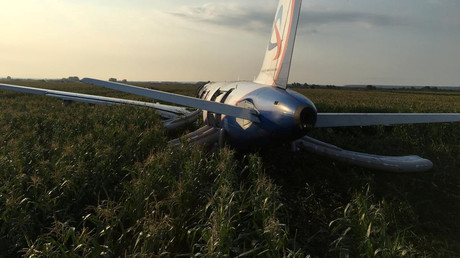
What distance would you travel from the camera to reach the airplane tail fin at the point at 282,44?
23.2 feet

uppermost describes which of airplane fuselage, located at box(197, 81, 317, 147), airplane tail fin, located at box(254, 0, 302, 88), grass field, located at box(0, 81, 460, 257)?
airplane tail fin, located at box(254, 0, 302, 88)

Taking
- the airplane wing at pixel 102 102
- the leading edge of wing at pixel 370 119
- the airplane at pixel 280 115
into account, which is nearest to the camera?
the airplane at pixel 280 115

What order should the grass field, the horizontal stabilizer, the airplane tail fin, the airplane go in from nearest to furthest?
the grass field → the airplane → the airplane tail fin → the horizontal stabilizer

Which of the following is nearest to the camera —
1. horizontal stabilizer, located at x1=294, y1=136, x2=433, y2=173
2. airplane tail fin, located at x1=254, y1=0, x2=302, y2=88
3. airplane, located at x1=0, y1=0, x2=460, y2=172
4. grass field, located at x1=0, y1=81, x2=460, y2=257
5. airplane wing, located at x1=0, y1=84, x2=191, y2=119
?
grass field, located at x1=0, y1=81, x2=460, y2=257

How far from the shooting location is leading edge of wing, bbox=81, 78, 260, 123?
5.77 meters

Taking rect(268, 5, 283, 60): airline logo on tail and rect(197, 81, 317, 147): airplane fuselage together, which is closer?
rect(197, 81, 317, 147): airplane fuselage

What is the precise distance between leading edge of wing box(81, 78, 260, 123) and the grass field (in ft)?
3.28

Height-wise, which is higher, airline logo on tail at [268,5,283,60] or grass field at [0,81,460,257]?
airline logo on tail at [268,5,283,60]

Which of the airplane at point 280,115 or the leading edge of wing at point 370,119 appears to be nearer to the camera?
the airplane at point 280,115

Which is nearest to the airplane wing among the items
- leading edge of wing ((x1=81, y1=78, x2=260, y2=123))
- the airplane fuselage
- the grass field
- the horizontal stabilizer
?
the grass field

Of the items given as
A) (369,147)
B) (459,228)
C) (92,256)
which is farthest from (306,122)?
(369,147)

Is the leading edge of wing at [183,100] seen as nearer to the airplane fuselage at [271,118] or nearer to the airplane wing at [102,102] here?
the airplane fuselage at [271,118]

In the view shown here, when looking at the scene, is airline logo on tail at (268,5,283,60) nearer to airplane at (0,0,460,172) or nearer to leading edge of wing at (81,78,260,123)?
airplane at (0,0,460,172)

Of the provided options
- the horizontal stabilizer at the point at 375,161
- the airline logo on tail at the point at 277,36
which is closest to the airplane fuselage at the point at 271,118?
the airline logo on tail at the point at 277,36
